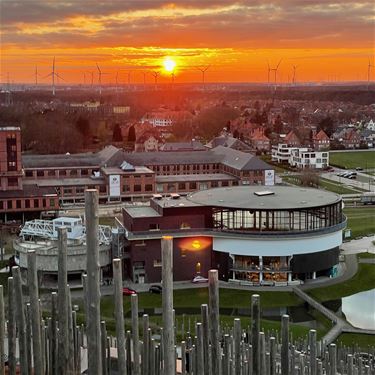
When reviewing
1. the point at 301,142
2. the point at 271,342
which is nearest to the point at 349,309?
the point at 271,342

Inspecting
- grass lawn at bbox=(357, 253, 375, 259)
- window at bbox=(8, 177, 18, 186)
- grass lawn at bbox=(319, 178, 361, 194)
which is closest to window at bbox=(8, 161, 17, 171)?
window at bbox=(8, 177, 18, 186)

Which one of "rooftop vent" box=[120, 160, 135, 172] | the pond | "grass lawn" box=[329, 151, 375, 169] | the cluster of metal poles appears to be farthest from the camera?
"grass lawn" box=[329, 151, 375, 169]

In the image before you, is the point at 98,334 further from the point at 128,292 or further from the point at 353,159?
the point at 353,159

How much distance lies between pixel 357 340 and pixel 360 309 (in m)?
3.81

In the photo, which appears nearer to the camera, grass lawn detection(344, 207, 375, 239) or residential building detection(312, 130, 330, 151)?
grass lawn detection(344, 207, 375, 239)

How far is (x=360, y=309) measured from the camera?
24484mm

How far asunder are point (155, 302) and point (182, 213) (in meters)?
4.67

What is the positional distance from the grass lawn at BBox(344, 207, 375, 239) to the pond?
825 centimetres

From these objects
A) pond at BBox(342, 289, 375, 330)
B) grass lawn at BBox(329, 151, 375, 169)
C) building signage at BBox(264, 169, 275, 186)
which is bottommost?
pond at BBox(342, 289, 375, 330)

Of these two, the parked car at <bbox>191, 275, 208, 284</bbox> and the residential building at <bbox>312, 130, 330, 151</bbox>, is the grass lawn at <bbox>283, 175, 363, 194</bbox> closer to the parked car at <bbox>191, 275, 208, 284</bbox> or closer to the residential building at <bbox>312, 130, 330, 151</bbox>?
the residential building at <bbox>312, 130, 330, 151</bbox>

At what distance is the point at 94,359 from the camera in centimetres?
865

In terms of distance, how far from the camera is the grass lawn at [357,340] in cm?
2022

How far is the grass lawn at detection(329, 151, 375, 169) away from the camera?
61825mm

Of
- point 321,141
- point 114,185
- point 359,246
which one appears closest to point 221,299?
point 359,246
